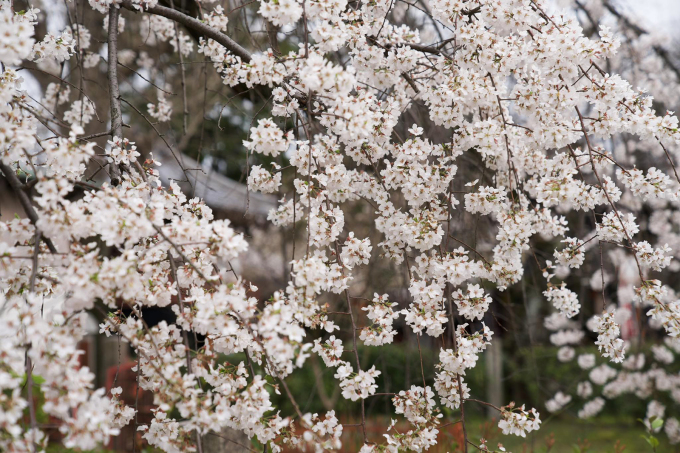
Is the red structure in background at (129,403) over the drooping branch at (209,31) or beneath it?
beneath

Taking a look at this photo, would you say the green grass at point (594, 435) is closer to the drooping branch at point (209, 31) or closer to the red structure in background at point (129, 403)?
the red structure in background at point (129, 403)

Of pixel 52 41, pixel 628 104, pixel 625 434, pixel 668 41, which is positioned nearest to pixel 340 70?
pixel 628 104

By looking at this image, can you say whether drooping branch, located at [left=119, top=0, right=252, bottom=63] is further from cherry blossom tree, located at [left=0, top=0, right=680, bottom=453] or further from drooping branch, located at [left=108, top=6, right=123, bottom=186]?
drooping branch, located at [left=108, top=6, right=123, bottom=186]

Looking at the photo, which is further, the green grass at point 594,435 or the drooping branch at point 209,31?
the green grass at point 594,435

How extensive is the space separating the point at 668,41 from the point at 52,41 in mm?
5434

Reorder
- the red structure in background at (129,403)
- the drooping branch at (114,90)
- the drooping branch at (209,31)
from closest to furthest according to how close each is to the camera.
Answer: the drooping branch at (114,90), the drooping branch at (209,31), the red structure in background at (129,403)

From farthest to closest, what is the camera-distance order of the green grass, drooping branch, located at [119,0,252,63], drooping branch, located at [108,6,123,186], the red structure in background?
the green grass, the red structure in background, drooping branch, located at [119,0,252,63], drooping branch, located at [108,6,123,186]

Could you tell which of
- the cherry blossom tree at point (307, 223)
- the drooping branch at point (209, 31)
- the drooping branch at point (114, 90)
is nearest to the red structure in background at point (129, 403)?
the cherry blossom tree at point (307, 223)

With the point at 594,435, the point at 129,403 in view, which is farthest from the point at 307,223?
the point at 594,435

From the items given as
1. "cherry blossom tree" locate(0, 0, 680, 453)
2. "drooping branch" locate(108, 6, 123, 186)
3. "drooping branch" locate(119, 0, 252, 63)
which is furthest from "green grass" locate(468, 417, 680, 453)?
"drooping branch" locate(108, 6, 123, 186)

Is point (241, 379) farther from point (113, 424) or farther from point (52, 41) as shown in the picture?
point (52, 41)

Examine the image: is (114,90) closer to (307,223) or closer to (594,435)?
(307,223)

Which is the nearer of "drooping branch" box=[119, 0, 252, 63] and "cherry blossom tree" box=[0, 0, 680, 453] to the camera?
"cherry blossom tree" box=[0, 0, 680, 453]

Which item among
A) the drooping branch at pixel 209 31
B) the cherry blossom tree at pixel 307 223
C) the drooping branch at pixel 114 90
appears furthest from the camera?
the drooping branch at pixel 209 31
